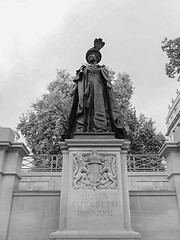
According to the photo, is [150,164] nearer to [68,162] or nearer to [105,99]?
[105,99]

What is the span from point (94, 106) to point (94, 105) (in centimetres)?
4

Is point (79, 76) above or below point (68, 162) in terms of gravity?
above

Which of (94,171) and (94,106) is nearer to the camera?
(94,171)

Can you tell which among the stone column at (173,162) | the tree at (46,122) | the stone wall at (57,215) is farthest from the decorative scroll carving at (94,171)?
the tree at (46,122)

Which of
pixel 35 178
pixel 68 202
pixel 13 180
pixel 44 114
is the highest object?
pixel 44 114

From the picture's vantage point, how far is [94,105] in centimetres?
729

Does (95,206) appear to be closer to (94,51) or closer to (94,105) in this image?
(94,105)

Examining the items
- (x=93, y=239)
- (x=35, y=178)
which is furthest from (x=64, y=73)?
(x=93, y=239)

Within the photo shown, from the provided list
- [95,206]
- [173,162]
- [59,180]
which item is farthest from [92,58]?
[59,180]

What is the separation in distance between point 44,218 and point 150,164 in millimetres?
5045

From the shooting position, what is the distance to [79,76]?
777cm

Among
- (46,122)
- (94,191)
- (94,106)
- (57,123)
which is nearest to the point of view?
(94,191)

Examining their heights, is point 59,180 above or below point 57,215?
above

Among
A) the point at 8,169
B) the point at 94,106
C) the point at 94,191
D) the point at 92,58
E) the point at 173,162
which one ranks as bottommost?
the point at 94,191
